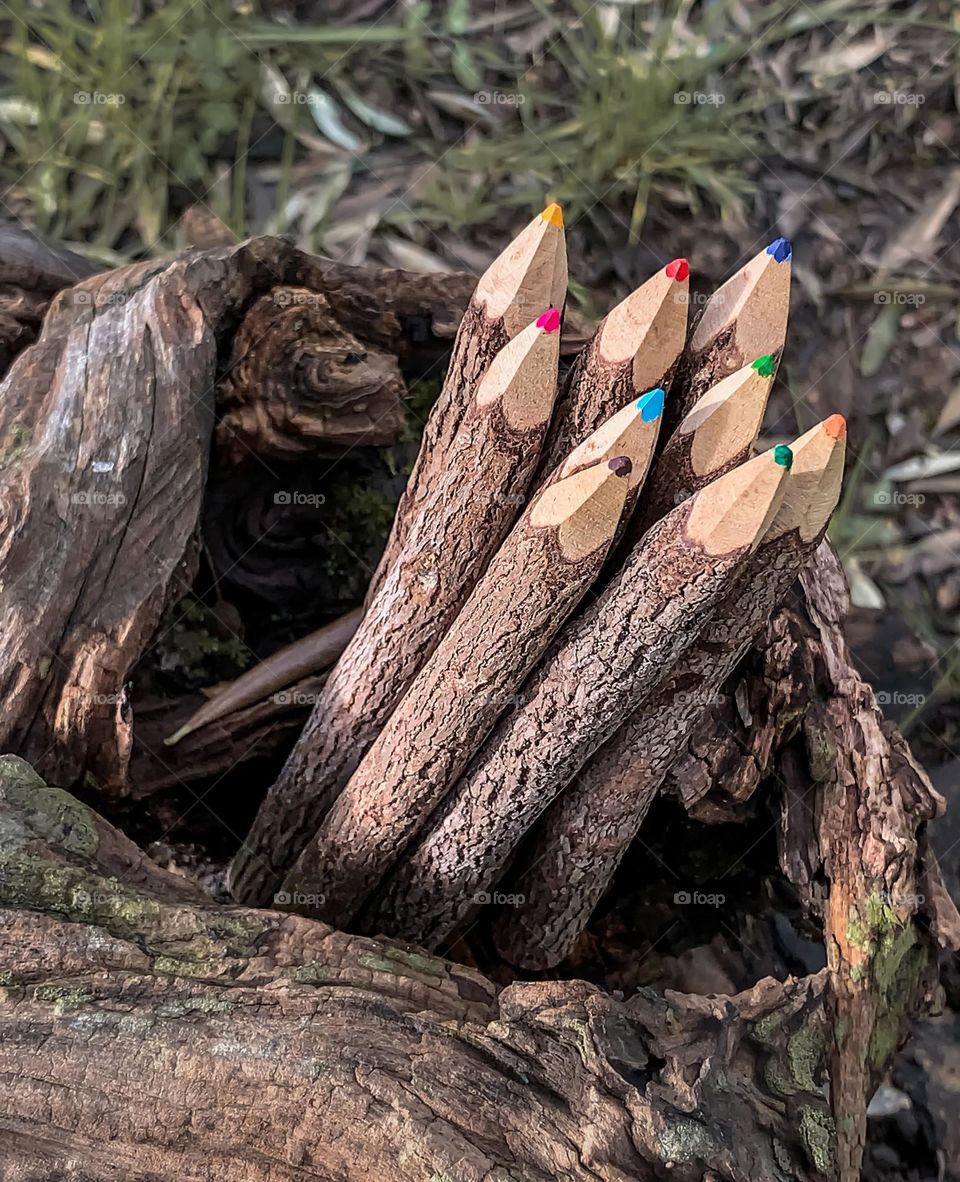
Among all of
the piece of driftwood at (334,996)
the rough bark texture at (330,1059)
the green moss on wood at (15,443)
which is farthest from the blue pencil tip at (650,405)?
the green moss on wood at (15,443)

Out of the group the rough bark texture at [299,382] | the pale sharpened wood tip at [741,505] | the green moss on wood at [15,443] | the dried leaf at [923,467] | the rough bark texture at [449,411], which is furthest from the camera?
the dried leaf at [923,467]

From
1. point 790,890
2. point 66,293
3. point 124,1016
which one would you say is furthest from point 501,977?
point 66,293

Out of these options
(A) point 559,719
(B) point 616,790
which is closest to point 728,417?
(A) point 559,719

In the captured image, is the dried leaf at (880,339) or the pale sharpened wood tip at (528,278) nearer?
the pale sharpened wood tip at (528,278)

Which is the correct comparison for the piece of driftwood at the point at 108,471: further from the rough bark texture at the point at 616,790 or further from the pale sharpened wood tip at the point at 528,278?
the rough bark texture at the point at 616,790

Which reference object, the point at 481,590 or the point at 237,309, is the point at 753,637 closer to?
the point at 481,590

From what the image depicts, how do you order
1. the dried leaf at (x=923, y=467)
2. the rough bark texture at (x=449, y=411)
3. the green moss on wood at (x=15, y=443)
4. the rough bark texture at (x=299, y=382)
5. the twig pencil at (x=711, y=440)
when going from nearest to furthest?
the twig pencil at (x=711, y=440), the rough bark texture at (x=449, y=411), the green moss on wood at (x=15, y=443), the rough bark texture at (x=299, y=382), the dried leaf at (x=923, y=467)

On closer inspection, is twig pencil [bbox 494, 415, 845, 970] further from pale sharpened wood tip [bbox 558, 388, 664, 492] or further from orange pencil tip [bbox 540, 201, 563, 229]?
orange pencil tip [bbox 540, 201, 563, 229]
